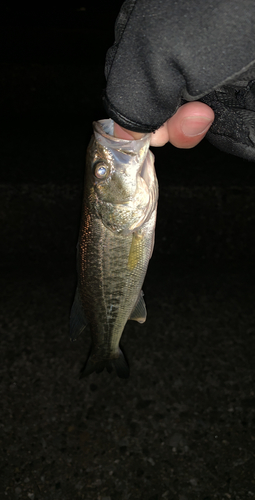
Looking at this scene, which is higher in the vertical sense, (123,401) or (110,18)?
(110,18)

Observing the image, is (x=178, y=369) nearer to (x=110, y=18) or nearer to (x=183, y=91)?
(x=183, y=91)

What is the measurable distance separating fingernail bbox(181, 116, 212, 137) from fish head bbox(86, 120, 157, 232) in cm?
12

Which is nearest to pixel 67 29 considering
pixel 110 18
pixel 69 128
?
pixel 110 18

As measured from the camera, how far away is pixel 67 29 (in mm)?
3236

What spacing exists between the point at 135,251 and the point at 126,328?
113 centimetres

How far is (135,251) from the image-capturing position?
1228mm

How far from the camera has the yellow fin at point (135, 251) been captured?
1204 mm

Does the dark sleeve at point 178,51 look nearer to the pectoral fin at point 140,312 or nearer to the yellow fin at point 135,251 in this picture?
the yellow fin at point 135,251

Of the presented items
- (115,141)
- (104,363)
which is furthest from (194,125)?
(104,363)

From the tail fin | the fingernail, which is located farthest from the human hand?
the tail fin

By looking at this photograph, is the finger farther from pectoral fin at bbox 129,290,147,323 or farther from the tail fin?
the tail fin

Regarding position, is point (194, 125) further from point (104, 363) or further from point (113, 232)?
point (104, 363)

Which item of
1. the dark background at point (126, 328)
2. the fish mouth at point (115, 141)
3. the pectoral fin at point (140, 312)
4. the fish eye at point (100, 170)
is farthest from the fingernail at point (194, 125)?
the dark background at point (126, 328)

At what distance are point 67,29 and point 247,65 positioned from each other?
3.23m
